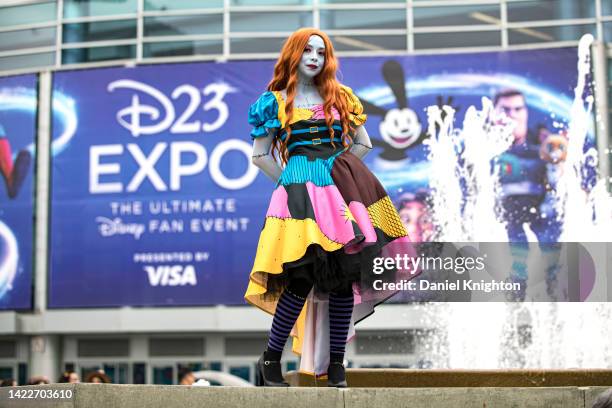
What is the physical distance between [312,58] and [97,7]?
22.9 metres

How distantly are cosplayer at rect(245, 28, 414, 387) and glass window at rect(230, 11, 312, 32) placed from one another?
70.2ft

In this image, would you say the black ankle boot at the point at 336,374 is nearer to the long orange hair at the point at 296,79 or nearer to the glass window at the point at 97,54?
the long orange hair at the point at 296,79

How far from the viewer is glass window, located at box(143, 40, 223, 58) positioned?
2666cm

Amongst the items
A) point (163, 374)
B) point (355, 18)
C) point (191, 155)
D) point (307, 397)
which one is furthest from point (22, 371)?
point (307, 397)

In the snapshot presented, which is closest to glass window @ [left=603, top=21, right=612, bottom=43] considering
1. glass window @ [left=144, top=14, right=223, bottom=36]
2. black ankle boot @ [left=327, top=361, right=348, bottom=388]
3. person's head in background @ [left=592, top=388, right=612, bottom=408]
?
glass window @ [left=144, top=14, right=223, bottom=36]

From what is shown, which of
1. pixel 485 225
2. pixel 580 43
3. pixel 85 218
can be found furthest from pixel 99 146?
pixel 580 43

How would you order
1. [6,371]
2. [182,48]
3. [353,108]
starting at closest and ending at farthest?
[353,108], [182,48], [6,371]

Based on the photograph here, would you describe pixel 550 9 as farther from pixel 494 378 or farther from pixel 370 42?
pixel 494 378

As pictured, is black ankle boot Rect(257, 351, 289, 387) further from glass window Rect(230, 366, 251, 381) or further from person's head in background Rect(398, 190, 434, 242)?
glass window Rect(230, 366, 251, 381)

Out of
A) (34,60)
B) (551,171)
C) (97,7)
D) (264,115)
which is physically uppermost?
(97,7)

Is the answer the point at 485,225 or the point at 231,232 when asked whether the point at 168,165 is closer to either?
the point at 231,232

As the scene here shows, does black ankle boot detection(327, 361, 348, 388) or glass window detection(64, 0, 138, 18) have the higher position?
glass window detection(64, 0, 138, 18)

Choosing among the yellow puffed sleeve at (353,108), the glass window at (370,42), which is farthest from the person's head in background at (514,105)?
the yellow puffed sleeve at (353,108)

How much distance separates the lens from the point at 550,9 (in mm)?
25547
